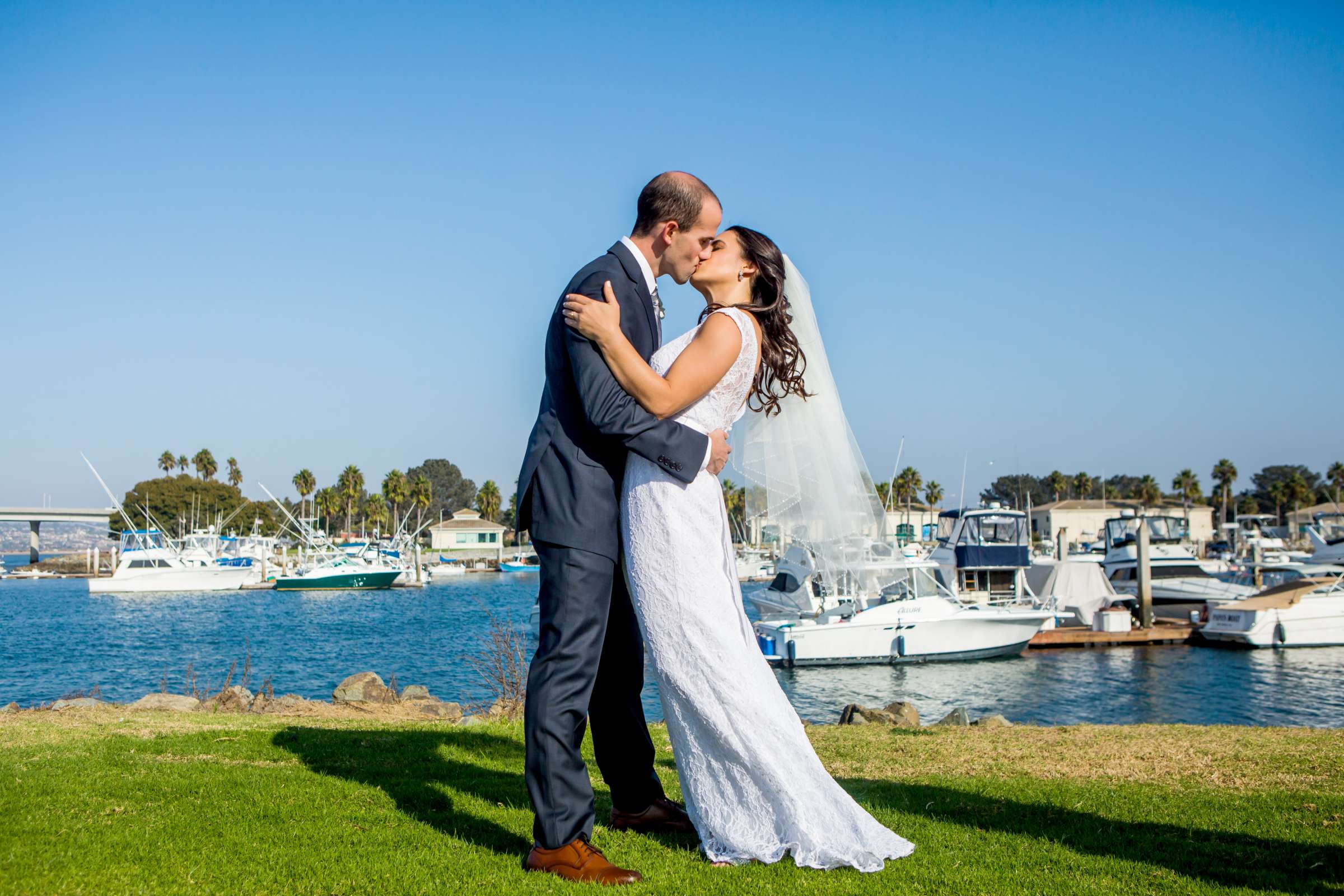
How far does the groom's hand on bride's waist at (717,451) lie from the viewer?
4.05 meters

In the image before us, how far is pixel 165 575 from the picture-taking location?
3031 inches

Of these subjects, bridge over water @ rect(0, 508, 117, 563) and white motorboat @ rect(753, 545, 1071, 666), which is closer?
white motorboat @ rect(753, 545, 1071, 666)

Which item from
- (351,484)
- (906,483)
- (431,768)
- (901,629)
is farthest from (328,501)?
(431,768)

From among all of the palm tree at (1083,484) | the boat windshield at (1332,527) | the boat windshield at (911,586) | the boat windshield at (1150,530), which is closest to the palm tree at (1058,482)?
the palm tree at (1083,484)

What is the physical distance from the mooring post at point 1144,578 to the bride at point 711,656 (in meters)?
39.6

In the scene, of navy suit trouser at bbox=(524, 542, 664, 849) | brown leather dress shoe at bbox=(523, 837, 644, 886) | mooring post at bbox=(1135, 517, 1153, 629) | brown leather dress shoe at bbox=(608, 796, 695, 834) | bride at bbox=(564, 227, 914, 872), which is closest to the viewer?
brown leather dress shoe at bbox=(523, 837, 644, 886)

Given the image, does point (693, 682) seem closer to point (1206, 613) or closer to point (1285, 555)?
point (1206, 613)

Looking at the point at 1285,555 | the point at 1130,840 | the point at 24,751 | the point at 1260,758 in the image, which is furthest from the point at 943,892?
the point at 1285,555

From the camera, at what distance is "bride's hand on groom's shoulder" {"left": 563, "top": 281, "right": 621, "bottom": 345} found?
3.77m

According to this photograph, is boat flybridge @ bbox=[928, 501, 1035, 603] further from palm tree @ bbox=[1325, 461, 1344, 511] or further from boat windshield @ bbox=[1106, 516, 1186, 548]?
palm tree @ bbox=[1325, 461, 1344, 511]

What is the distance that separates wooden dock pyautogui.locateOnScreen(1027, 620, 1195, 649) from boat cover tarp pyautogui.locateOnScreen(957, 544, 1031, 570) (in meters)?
3.56

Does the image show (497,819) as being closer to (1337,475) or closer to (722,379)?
(722,379)

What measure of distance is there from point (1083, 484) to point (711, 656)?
4921 inches

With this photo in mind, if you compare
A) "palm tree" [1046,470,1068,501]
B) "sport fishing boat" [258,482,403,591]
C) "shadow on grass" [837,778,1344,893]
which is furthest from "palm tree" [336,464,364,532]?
"shadow on grass" [837,778,1344,893]
